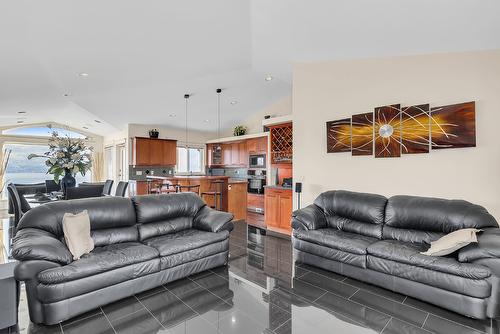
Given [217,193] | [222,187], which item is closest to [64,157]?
[217,193]

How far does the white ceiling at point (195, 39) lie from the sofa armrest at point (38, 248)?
228 cm

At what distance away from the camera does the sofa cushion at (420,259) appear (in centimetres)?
237

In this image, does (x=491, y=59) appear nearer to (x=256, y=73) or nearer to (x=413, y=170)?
(x=413, y=170)

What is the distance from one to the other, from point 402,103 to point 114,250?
4249mm

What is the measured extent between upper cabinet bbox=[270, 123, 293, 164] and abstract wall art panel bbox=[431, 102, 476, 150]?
2782 millimetres

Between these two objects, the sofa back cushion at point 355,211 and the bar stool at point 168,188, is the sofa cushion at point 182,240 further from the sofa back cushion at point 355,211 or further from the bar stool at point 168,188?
the bar stool at point 168,188

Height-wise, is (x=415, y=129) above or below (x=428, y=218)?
above

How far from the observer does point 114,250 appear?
9.21 ft

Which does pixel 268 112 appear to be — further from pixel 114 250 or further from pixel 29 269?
pixel 29 269

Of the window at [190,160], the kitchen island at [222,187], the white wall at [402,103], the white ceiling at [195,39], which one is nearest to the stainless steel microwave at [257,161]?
the kitchen island at [222,187]

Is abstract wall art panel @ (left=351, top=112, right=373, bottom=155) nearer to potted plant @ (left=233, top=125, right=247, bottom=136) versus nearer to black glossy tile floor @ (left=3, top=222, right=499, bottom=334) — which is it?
black glossy tile floor @ (left=3, top=222, right=499, bottom=334)

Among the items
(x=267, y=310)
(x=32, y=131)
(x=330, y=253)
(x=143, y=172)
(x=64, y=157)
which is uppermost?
(x=32, y=131)

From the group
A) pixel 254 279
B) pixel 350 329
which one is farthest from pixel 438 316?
pixel 254 279

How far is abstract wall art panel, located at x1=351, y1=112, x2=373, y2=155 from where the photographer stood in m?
4.22
